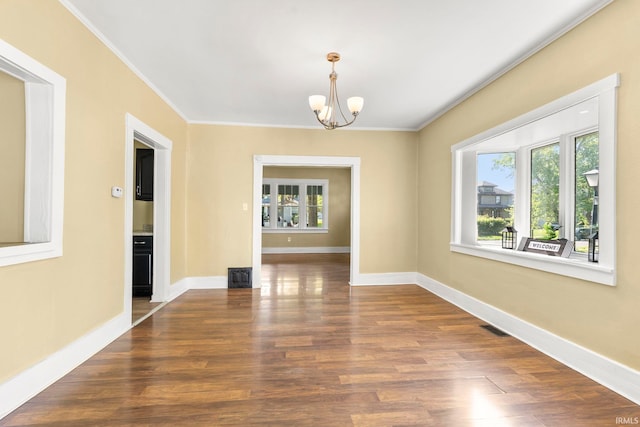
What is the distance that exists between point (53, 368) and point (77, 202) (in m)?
1.18

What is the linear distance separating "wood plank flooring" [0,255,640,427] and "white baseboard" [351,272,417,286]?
1479 millimetres

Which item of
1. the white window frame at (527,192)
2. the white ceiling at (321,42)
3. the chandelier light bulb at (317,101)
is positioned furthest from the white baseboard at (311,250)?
the chandelier light bulb at (317,101)

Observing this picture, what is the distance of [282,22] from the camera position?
7.51ft

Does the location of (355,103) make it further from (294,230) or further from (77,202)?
(294,230)

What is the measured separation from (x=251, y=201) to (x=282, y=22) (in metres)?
2.98

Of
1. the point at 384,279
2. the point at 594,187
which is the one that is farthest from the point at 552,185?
the point at 384,279

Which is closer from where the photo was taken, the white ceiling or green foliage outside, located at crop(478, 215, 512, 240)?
the white ceiling

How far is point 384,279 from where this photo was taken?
200 inches

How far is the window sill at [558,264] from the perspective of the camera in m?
2.08

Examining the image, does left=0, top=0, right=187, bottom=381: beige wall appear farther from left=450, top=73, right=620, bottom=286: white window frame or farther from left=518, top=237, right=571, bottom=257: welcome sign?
left=518, top=237, right=571, bottom=257: welcome sign

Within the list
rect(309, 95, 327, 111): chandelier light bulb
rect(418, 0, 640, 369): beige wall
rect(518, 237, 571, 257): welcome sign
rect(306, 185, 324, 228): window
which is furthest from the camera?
rect(306, 185, 324, 228): window

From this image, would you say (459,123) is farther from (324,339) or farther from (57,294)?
(57,294)

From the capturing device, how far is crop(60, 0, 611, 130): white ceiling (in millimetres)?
2137

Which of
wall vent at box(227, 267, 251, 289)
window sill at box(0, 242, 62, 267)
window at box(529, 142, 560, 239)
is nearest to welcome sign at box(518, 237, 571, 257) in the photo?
window at box(529, 142, 560, 239)
